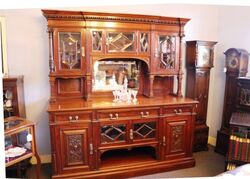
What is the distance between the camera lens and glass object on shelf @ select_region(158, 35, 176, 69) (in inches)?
108

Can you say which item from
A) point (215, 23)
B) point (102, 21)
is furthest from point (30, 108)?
point (215, 23)

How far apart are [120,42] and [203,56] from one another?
4.19 ft

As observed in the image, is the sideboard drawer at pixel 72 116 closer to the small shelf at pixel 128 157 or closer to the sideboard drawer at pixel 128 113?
the sideboard drawer at pixel 128 113

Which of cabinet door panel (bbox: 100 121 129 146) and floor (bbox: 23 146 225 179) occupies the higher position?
cabinet door panel (bbox: 100 121 129 146)

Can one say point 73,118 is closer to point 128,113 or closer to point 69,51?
point 128,113

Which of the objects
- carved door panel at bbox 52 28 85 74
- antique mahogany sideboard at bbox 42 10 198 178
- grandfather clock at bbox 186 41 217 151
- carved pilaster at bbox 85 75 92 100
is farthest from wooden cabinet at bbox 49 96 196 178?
grandfather clock at bbox 186 41 217 151

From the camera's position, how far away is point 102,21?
8.04ft

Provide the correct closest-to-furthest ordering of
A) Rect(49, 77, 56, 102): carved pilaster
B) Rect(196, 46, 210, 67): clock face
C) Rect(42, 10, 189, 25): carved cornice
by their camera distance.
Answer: Rect(42, 10, 189, 25): carved cornice → Rect(49, 77, 56, 102): carved pilaster → Rect(196, 46, 210, 67): clock face

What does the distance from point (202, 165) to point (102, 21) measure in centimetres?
227

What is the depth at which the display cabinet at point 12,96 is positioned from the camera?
7.30ft

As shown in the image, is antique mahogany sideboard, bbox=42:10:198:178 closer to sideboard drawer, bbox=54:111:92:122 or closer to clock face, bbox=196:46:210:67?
sideboard drawer, bbox=54:111:92:122

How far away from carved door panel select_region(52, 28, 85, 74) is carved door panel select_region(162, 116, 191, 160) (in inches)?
50.2

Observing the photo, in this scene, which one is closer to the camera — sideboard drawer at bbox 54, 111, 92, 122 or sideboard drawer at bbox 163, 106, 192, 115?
sideboard drawer at bbox 54, 111, 92, 122

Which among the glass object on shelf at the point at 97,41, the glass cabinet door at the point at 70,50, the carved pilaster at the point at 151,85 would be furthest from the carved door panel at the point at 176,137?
the glass cabinet door at the point at 70,50
